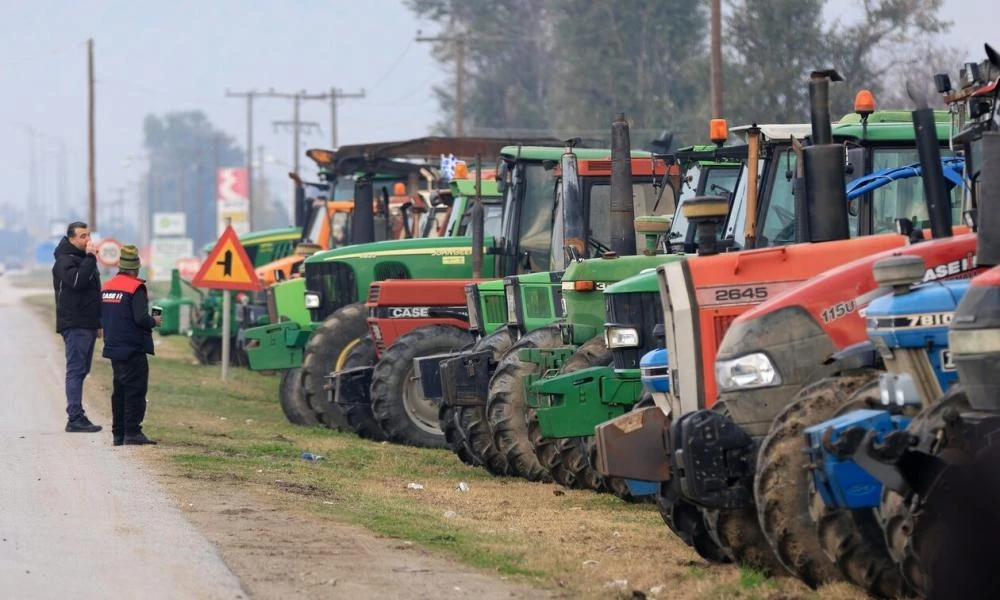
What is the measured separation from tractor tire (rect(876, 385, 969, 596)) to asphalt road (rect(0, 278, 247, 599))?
10.6 ft

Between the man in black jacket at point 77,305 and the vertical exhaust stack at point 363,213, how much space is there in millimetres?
6350

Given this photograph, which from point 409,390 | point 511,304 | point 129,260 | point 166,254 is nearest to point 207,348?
point 409,390

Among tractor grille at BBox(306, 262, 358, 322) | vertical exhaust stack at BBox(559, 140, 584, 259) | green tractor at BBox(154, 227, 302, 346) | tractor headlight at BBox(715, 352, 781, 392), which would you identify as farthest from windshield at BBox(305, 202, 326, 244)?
tractor headlight at BBox(715, 352, 781, 392)

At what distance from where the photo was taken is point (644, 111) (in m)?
65.5

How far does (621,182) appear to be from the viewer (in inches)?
592

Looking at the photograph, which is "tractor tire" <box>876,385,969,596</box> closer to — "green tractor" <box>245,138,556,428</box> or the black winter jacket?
"green tractor" <box>245,138,556,428</box>

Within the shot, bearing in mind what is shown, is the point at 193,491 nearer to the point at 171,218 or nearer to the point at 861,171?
the point at 861,171

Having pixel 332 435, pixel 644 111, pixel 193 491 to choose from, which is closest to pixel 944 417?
pixel 193 491

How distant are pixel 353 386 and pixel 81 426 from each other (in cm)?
284

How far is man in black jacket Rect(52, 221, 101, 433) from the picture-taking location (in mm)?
18672

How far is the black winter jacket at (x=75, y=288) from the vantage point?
18.7 metres

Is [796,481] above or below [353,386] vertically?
below

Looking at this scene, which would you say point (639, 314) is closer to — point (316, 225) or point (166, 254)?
point (316, 225)

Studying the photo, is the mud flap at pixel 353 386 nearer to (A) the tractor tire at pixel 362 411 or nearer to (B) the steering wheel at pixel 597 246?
(A) the tractor tire at pixel 362 411
